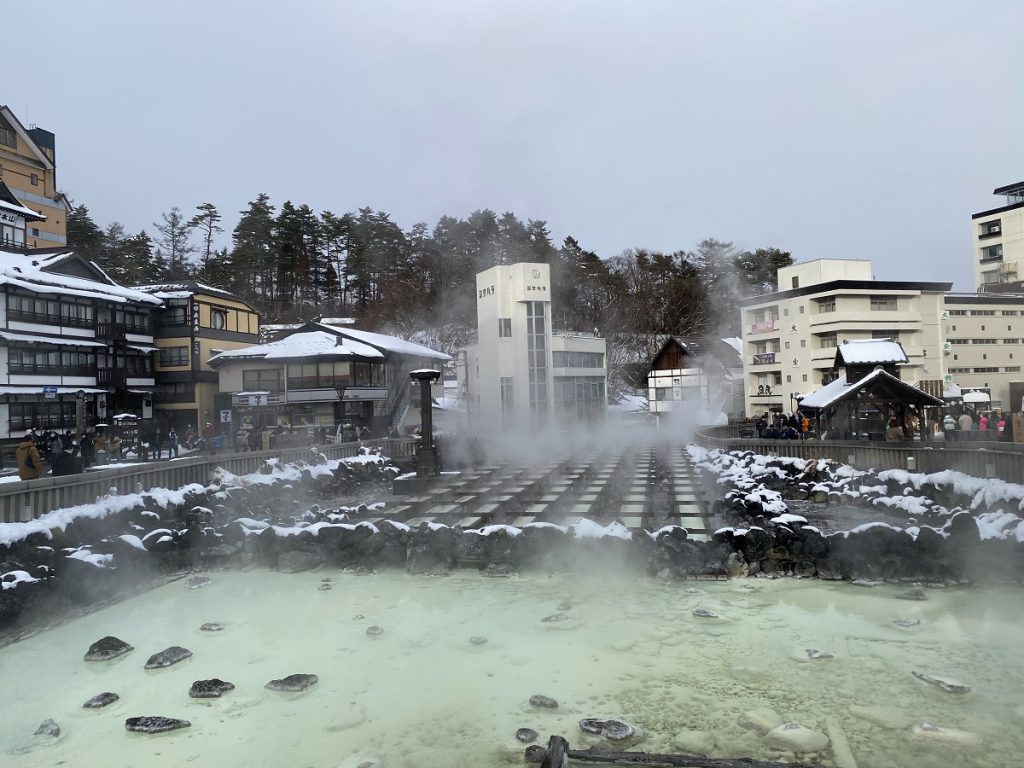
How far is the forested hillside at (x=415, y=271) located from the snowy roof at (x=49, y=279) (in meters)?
15.4

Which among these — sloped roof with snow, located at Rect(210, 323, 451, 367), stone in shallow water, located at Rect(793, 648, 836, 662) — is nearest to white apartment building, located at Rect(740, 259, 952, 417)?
sloped roof with snow, located at Rect(210, 323, 451, 367)

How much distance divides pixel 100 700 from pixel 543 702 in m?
3.84

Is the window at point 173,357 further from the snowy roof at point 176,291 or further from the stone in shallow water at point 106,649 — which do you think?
the stone in shallow water at point 106,649

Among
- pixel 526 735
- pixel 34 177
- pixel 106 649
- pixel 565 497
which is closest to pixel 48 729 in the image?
pixel 106 649

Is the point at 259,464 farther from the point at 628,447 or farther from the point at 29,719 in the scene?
the point at 628,447

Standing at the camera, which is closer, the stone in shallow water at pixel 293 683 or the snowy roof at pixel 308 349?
the stone in shallow water at pixel 293 683

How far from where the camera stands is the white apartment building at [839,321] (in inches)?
1396

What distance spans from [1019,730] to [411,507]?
36.8 ft

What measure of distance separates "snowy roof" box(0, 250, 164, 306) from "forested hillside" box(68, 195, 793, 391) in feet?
50.5

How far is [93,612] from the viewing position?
845 cm

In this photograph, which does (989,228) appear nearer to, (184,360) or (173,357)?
(184,360)

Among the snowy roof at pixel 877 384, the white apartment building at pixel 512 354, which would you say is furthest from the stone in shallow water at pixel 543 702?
the white apartment building at pixel 512 354

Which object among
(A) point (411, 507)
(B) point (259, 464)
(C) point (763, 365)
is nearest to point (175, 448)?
(B) point (259, 464)

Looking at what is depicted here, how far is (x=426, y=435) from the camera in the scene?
18.0 m
